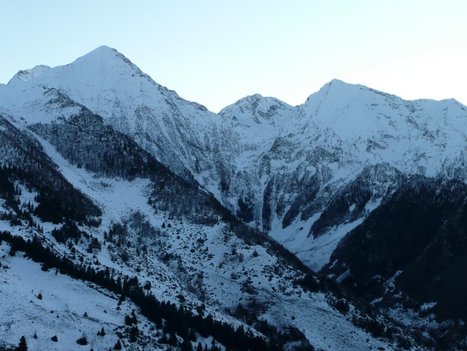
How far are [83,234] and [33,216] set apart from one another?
30.8ft

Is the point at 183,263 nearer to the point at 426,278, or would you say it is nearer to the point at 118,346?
the point at 118,346

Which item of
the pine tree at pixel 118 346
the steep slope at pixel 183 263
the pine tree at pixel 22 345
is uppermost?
the steep slope at pixel 183 263

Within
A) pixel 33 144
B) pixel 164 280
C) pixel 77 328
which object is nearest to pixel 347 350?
pixel 164 280

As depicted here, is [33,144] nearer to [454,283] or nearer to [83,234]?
[83,234]

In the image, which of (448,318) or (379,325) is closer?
(379,325)

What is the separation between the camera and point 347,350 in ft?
347

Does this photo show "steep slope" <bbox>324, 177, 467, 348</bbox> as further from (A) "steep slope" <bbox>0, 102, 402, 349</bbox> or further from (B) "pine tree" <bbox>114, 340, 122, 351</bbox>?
(B) "pine tree" <bbox>114, 340, 122, 351</bbox>

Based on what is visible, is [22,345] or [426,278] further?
[426,278]

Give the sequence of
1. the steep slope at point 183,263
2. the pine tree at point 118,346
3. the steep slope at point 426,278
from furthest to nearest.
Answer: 1. the steep slope at point 426,278
2. the steep slope at point 183,263
3. the pine tree at point 118,346

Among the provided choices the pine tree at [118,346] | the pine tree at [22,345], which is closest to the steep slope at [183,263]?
the pine tree at [22,345]

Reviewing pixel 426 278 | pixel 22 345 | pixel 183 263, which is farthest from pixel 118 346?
pixel 426 278

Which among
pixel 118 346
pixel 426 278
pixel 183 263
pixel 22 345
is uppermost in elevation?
pixel 426 278

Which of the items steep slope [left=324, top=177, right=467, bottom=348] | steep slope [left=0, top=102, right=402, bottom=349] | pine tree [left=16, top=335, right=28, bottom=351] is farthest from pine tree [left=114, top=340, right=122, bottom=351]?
steep slope [left=324, top=177, right=467, bottom=348]

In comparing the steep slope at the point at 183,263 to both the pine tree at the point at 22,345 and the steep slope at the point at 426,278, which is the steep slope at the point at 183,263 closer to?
the pine tree at the point at 22,345
